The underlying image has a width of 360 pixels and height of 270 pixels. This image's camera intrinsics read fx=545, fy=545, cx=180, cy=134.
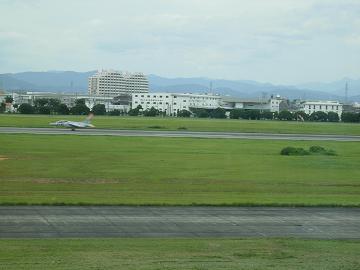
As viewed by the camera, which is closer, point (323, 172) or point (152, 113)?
point (323, 172)

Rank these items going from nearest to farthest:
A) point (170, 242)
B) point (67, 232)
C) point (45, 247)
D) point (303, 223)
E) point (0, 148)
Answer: point (45, 247), point (170, 242), point (67, 232), point (303, 223), point (0, 148)

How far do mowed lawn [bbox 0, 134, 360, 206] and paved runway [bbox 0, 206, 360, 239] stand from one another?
1.77 m

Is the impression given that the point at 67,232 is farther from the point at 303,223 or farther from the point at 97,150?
the point at 97,150

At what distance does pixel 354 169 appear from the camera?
41406mm

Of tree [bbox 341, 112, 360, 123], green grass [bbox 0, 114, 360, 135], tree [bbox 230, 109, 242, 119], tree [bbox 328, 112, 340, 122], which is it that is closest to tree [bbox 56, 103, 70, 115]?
green grass [bbox 0, 114, 360, 135]

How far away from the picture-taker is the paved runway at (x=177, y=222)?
17.1m

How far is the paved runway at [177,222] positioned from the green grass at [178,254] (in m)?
1.33

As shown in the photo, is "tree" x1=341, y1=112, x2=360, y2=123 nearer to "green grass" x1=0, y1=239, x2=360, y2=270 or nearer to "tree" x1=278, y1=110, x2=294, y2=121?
"tree" x1=278, y1=110, x2=294, y2=121

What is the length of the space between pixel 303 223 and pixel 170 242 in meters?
6.32

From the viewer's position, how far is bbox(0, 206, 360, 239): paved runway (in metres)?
17.1

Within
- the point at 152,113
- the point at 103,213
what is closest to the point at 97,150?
the point at 103,213

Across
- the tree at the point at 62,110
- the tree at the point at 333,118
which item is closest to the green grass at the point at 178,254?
the tree at the point at 62,110

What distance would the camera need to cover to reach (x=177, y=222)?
19062mm

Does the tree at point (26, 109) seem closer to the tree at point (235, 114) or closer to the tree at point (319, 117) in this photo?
the tree at point (235, 114)
